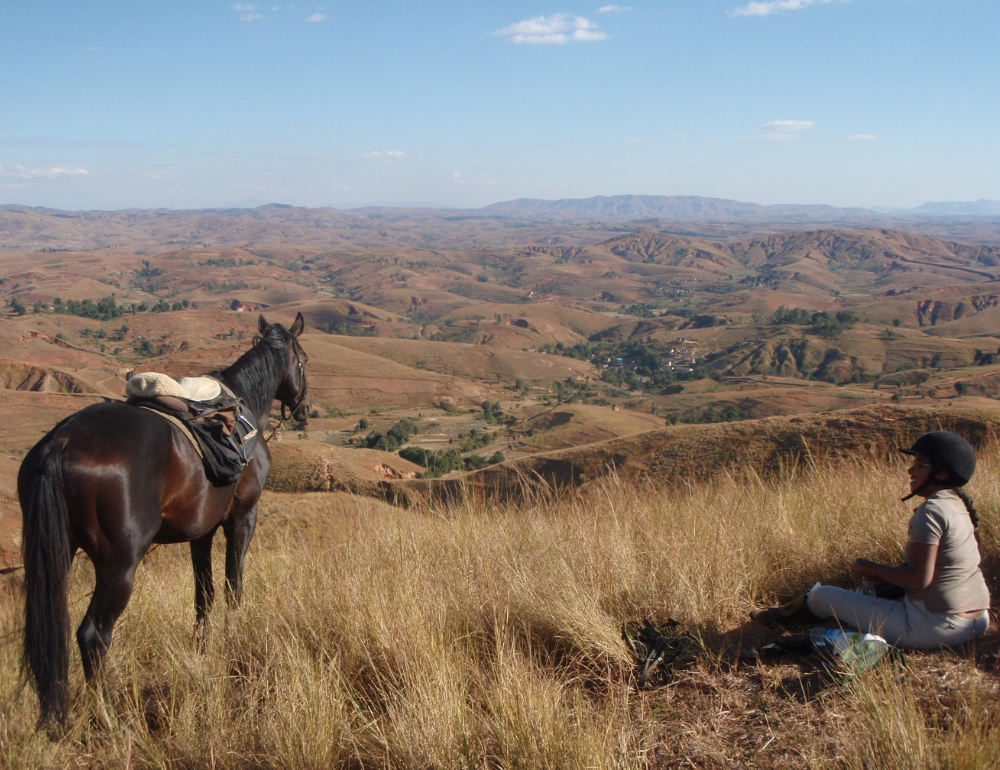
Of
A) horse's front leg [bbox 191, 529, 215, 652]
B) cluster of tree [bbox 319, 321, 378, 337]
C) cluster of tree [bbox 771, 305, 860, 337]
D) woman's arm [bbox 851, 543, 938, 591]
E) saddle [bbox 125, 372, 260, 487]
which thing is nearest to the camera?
woman's arm [bbox 851, 543, 938, 591]

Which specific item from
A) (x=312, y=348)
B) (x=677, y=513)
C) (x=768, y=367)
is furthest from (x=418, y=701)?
(x=768, y=367)

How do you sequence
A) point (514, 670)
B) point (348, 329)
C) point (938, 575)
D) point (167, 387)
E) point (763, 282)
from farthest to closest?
point (763, 282) < point (348, 329) < point (167, 387) < point (938, 575) < point (514, 670)

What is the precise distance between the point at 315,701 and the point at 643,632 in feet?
5.57

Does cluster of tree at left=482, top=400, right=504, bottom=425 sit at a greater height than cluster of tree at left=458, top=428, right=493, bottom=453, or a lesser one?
lesser

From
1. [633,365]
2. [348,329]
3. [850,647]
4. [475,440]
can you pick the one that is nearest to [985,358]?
[633,365]

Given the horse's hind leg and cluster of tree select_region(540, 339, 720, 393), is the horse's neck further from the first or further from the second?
cluster of tree select_region(540, 339, 720, 393)

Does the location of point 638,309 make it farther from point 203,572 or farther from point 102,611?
point 102,611

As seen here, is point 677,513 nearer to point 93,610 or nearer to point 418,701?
point 418,701

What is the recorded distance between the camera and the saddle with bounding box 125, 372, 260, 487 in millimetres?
3977

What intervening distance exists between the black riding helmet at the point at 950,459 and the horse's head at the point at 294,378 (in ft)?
13.8

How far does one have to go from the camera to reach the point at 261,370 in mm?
5113

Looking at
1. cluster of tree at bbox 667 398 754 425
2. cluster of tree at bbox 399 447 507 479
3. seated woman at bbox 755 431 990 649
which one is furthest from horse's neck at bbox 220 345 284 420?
cluster of tree at bbox 667 398 754 425

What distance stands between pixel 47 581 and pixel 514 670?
2208 mm

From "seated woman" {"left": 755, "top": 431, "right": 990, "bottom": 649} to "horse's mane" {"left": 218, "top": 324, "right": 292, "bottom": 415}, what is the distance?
3.96m
